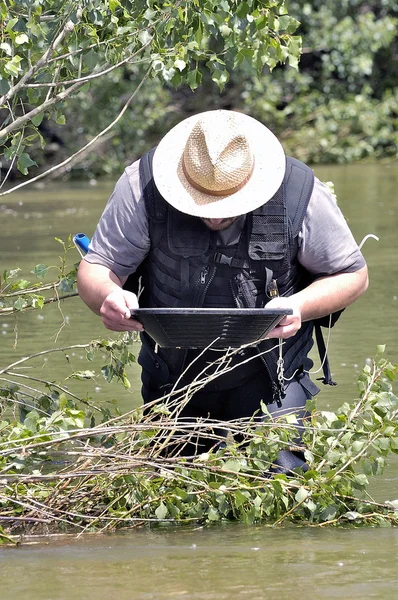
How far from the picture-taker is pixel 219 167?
4750 millimetres

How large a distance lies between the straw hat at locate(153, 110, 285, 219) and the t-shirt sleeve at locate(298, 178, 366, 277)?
0.71 feet

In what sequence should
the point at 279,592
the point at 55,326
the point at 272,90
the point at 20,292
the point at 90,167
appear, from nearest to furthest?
the point at 279,592
the point at 20,292
the point at 55,326
the point at 90,167
the point at 272,90

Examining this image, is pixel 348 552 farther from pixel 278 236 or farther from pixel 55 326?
pixel 55 326

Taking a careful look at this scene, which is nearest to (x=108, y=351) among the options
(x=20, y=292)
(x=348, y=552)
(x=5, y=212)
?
(x=20, y=292)

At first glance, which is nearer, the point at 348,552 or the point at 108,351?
the point at 348,552

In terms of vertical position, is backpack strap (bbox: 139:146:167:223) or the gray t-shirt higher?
backpack strap (bbox: 139:146:167:223)

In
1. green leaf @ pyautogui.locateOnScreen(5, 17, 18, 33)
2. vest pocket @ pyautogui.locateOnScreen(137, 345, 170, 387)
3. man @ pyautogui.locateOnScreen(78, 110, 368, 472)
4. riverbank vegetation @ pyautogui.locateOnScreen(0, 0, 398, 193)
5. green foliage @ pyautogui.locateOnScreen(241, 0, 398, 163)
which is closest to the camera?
man @ pyautogui.locateOnScreen(78, 110, 368, 472)

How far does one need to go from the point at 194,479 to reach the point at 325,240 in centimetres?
106

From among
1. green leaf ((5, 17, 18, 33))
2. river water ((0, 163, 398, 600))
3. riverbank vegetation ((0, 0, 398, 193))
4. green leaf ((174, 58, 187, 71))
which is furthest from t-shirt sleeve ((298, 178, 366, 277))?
riverbank vegetation ((0, 0, 398, 193))

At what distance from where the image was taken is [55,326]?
9047mm

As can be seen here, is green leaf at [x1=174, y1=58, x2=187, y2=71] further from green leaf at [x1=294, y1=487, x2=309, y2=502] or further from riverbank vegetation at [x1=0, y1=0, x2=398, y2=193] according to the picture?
riverbank vegetation at [x1=0, y1=0, x2=398, y2=193]

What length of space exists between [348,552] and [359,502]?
1.91 ft

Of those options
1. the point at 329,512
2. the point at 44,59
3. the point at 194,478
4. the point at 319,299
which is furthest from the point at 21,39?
the point at 329,512

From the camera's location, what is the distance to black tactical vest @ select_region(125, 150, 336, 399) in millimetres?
4887
